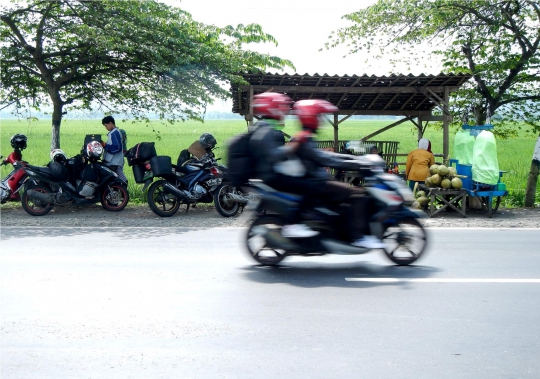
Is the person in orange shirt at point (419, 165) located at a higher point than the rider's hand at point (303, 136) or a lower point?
lower

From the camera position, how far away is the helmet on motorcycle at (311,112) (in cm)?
730

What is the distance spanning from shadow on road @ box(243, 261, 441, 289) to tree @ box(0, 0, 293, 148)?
7.06 m

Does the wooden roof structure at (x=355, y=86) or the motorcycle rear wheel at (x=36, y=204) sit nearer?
the motorcycle rear wheel at (x=36, y=204)

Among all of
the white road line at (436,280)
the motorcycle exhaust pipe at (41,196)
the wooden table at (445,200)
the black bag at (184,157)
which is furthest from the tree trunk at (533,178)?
the motorcycle exhaust pipe at (41,196)

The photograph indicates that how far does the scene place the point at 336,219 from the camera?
7324 millimetres

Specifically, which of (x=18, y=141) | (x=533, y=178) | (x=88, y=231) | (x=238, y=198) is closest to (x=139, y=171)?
(x=238, y=198)

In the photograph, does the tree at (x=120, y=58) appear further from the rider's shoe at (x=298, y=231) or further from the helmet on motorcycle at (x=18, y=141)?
the rider's shoe at (x=298, y=231)

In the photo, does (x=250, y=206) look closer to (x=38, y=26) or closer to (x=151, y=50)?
(x=151, y=50)

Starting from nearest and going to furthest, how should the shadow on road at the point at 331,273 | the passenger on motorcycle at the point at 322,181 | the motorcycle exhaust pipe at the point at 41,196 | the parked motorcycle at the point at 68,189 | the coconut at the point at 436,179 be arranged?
1. the shadow on road at the point at 331,273
2. the passenger on motorcycle at the point at 322,181
3. the motorcycle exhaust pipe at the point at 41,196
4. the parked motorcycle at the point at 68,189
5. the coconut at the point at 436,179

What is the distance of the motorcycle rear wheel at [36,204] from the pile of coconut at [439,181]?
22.8ft

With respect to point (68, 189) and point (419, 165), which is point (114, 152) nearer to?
point (68, 189)

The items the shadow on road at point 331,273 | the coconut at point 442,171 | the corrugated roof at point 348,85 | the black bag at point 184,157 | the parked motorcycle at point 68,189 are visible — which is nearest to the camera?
the shadow on road at point 331,273

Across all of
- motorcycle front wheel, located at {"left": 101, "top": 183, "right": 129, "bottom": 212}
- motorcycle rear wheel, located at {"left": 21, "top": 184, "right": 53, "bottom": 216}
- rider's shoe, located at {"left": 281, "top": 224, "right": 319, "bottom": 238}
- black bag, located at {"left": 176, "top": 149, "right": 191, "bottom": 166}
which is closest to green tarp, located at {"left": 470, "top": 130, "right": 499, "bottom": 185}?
black bag, located at {"left": 176, "top": 149, "right": 191, "bottom": 166}

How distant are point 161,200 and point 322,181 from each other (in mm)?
5862
